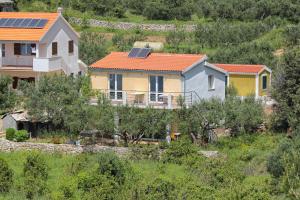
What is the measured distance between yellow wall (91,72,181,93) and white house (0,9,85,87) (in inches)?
202

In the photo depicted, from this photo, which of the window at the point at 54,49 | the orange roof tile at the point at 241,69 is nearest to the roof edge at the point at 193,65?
the orange roof tile at the point at 241,69

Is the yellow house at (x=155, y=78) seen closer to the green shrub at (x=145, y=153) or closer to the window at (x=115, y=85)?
the window at (x=115, y=85)

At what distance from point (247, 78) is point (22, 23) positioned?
43.1 ft

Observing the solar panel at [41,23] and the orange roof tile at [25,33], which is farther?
the solar panel at [41,23]

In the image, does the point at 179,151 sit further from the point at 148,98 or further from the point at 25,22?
the point at 25,22

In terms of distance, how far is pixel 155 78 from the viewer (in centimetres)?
4047

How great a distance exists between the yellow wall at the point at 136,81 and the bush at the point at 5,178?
1164 cm

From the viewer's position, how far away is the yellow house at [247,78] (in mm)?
46094

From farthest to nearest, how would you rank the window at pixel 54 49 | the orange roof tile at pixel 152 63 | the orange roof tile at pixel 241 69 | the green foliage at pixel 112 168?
the window at pixel 54 49 → the orange roof tile at pixel 241 69 → the orange roof tile at pixel 152 63 → the green foliage at pixel 112 168

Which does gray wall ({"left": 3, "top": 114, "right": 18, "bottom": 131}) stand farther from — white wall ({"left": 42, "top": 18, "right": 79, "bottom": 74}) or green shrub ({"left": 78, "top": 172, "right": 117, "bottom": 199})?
green shrub ({"left": 78, "top": 172, "right": 117, "bottom": 199})

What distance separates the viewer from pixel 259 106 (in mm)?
38281

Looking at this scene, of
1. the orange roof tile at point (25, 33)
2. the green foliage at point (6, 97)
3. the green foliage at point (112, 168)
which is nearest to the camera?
the green foliage at point (112, 168)

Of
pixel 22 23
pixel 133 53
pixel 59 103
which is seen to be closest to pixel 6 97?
pixel 59 103

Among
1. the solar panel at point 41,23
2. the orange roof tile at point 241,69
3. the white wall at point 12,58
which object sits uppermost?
the solar panel at point 41,23
